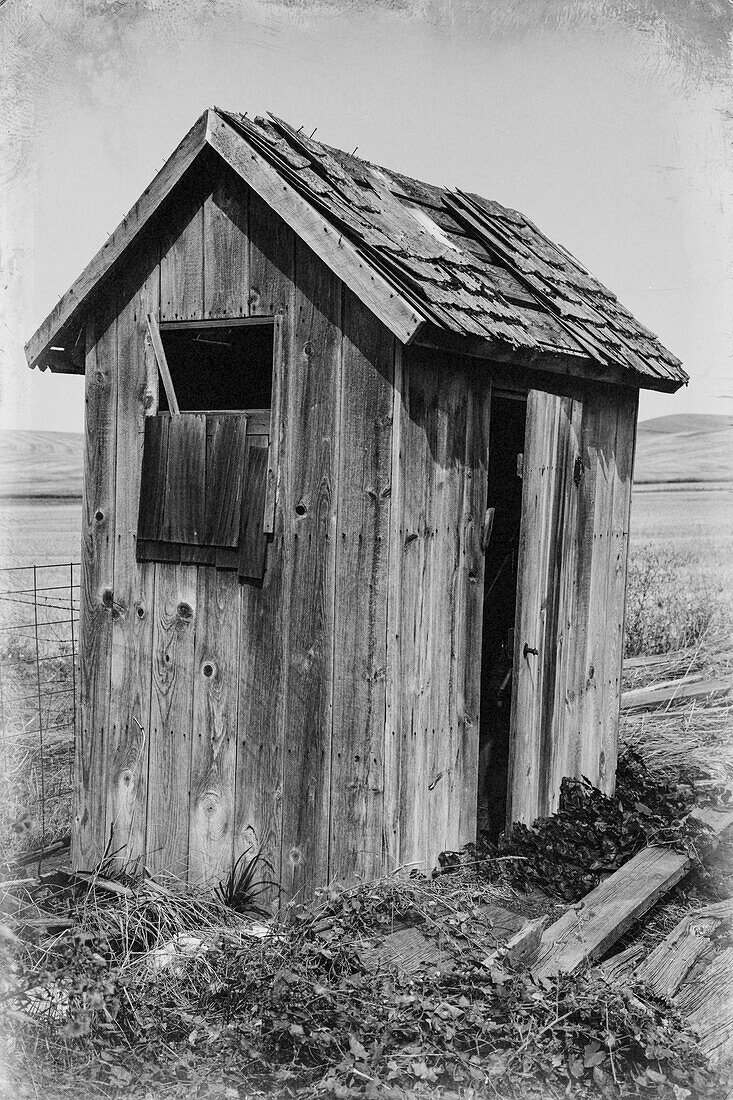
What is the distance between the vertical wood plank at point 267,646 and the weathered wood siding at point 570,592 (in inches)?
59.4

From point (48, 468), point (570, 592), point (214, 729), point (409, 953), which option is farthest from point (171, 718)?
point (48, 468)

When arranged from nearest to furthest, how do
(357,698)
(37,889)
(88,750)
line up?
1. (357,698)
2. (37,889)
3. (88,750)

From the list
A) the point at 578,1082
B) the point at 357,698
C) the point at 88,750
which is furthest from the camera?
the point at 88,750

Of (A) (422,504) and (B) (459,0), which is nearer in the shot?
(B) (459,0)

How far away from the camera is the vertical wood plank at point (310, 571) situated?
17.9 feet

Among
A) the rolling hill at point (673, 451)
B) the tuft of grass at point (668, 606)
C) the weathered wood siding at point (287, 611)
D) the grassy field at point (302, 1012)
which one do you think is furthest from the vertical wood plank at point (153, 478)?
the rolling hill at point (673, 451)

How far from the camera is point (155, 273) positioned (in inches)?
243

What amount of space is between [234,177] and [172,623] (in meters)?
2.62

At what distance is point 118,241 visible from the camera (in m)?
6.09

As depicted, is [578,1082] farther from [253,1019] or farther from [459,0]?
[459,0]

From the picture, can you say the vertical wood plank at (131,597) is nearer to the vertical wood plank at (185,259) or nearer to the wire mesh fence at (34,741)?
the vertical wood plank at (185,259)

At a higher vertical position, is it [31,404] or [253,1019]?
[31,404]

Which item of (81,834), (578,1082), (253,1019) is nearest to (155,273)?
(81,834)

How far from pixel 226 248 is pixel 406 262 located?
3.78 feet
